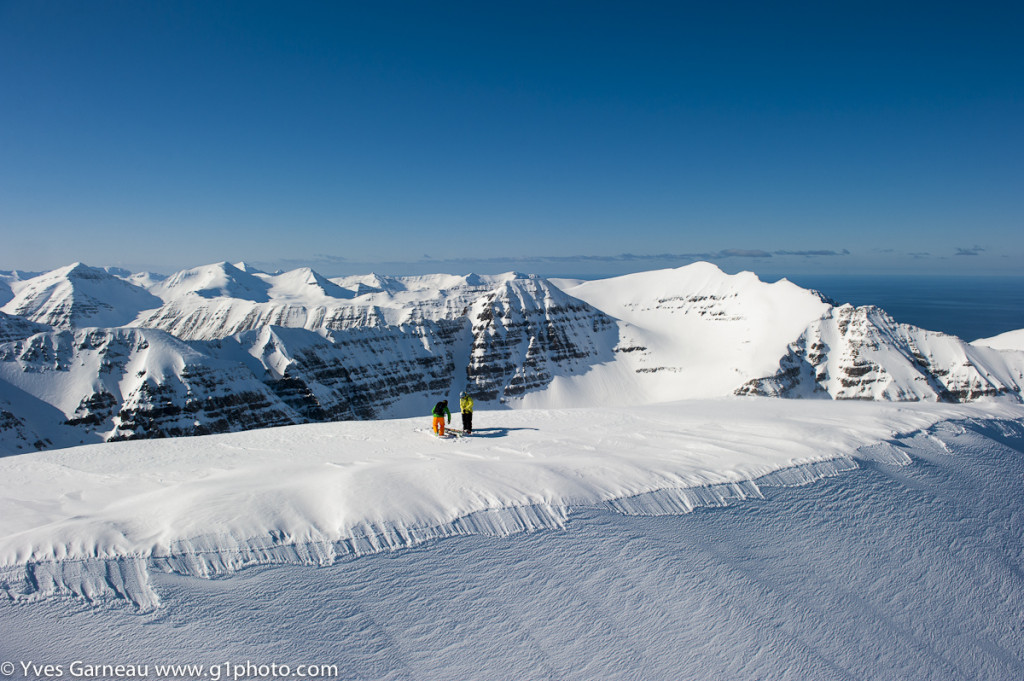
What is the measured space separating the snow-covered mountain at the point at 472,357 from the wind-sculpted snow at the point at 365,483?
48.1 metres

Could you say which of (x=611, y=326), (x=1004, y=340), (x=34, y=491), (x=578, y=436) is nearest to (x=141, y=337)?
(x=34, y=491)

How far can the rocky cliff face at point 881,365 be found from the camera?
8894 centimetres

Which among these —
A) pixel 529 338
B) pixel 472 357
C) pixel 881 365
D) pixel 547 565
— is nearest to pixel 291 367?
pixel 472 357

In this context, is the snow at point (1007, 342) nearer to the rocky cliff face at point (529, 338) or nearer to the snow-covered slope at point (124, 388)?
the rocky cliff face at point (529, 338)

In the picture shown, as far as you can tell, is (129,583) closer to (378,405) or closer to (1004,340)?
(378,405)

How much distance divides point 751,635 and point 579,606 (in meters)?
2.32

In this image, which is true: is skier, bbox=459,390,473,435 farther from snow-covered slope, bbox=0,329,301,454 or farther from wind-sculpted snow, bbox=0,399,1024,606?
snow-covered slope, bbox=0,329,301,454

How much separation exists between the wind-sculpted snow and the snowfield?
49 millimetres

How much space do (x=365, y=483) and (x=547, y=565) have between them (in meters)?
3.72

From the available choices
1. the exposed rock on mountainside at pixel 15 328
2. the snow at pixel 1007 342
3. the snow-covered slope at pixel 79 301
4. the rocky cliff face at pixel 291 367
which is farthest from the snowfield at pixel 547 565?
the snow-covered slope at pixel 79 301

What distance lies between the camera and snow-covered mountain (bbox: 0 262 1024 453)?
62.8 meters

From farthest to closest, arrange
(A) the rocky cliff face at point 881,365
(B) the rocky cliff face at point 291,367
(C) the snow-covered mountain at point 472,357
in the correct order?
(A) the rocky cliff face at point 881,365, (C) the snow-covered mountain at point 472,357, (B) the rocky cliff face at point 291,367

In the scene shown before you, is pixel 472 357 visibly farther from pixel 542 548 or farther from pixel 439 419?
pixel 542 548

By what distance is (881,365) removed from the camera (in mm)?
92312
